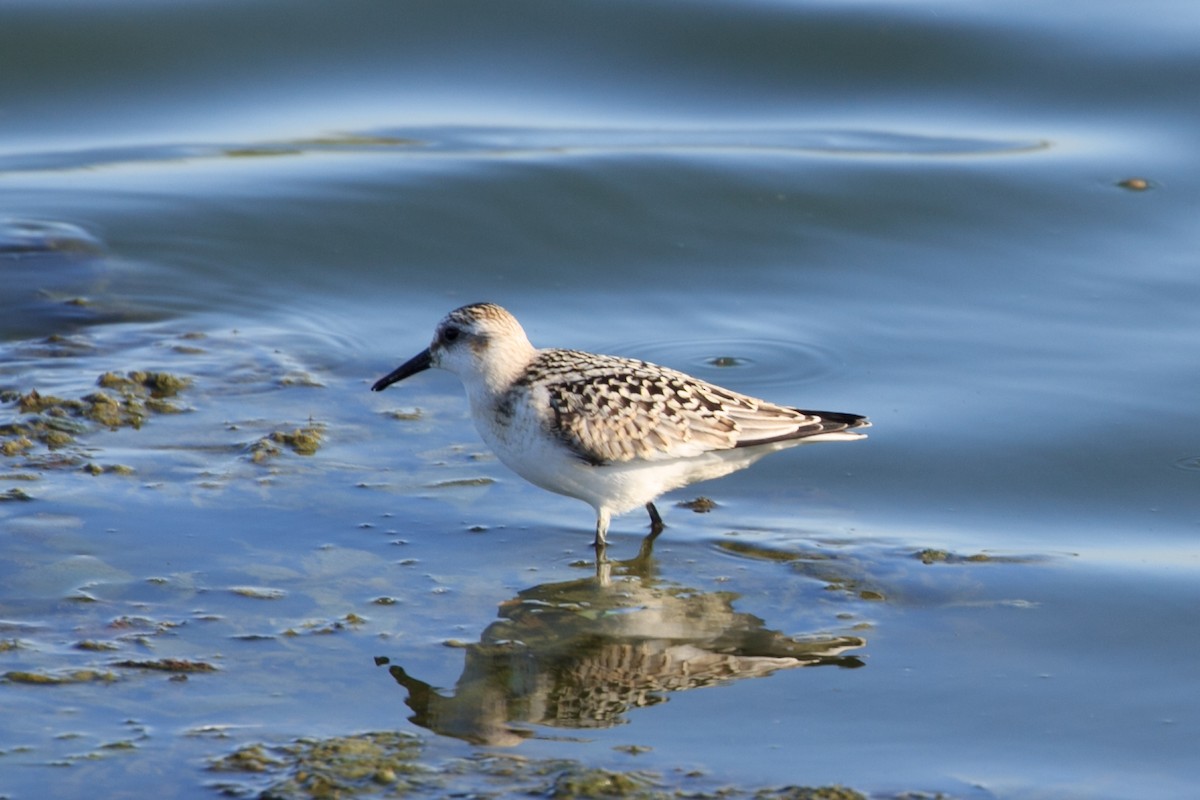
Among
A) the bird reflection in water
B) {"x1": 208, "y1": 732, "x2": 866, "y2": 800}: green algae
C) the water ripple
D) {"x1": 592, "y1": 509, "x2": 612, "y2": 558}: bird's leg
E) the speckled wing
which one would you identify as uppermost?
the water ripple

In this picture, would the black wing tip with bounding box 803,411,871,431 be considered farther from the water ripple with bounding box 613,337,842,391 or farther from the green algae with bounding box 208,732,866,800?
the green algae with bounding box 208,732,866,800

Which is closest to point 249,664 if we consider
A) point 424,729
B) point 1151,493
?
point 424,729

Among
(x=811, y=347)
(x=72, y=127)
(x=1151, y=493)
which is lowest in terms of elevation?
(x=1151, y=493)

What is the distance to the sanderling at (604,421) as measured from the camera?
6.98 m

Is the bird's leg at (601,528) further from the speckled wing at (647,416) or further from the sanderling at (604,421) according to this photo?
the speckled wing at (647,416)

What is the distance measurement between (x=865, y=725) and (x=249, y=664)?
7.27ft

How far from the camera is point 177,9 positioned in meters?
14.5

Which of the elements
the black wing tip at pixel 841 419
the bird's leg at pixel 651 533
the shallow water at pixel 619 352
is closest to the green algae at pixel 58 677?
the shallow water at pixel 619 352

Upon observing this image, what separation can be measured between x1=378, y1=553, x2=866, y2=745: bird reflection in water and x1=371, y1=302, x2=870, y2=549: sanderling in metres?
0.46

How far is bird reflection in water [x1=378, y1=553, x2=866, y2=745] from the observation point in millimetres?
5578

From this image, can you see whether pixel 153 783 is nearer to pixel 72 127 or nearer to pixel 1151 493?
pixel 1151 493

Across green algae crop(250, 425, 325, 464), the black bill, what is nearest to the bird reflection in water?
the black bill

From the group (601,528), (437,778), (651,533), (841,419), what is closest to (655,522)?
(651,533)

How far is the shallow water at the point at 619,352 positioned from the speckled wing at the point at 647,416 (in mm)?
495
